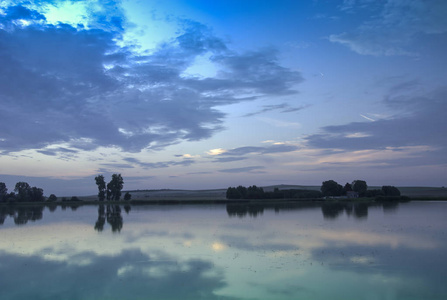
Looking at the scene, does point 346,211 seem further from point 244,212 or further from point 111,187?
point 111,187

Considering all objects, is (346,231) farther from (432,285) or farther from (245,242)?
(432,285)

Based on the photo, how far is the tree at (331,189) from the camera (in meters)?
110

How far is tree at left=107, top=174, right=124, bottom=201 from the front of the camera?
98125 millimetres

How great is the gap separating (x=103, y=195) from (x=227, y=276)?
93297mm

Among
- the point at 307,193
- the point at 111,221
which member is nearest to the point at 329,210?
the point at 111,221

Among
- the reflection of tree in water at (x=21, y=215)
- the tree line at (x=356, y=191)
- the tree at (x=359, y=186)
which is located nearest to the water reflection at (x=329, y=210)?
the reflection of tree in water at (x=21, y=215)

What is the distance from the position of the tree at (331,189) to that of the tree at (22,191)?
307ft

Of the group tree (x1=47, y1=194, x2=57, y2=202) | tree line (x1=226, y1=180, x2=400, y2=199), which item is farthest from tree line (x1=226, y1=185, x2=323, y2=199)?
tree (x1=47, y1=194, x2=57, y2=202)

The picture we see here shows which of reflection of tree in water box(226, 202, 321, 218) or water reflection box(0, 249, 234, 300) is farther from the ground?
water reflection box(0, 249, 234, 300)

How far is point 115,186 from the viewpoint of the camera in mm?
98250

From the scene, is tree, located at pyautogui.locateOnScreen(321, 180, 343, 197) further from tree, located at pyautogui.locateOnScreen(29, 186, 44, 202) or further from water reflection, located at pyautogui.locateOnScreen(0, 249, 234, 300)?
water reflection, located at pyautogui.locateOnScreen(0, 249, 234, 300)

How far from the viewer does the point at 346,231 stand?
2516 cm

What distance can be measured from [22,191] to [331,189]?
3812 inches

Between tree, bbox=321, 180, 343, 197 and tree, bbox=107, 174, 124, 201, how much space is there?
6453 cm
